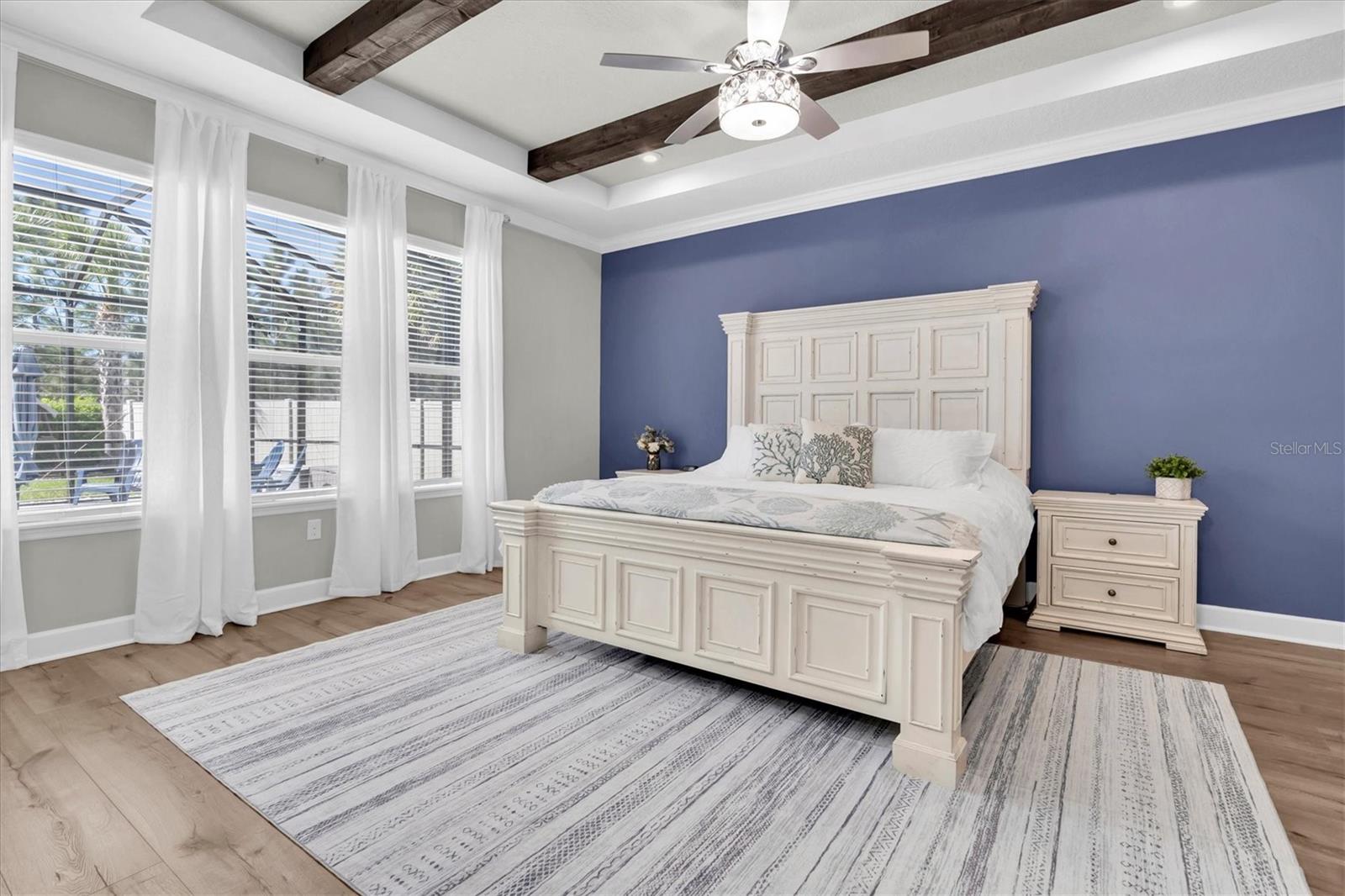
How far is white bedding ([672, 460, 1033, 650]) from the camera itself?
6.61ft

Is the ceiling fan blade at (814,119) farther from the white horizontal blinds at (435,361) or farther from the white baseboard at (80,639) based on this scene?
the white baseboard at (80,639)

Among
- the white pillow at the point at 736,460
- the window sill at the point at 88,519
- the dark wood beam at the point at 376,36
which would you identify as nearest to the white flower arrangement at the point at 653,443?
the white pillow at the point at 736,460

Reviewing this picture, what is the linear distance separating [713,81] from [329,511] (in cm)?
325

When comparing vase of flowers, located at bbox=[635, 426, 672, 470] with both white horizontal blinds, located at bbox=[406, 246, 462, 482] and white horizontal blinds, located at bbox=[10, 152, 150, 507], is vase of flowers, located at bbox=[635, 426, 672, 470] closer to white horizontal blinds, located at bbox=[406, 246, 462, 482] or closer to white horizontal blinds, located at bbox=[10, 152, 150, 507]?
white horizontal blinds, located at bbox=[406, 246, 462, 482]

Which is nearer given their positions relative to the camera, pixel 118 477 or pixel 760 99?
pixel 760 99

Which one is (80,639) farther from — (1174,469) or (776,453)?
(1174,469)

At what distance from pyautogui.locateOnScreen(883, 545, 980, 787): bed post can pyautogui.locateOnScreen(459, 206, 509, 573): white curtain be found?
3214mm

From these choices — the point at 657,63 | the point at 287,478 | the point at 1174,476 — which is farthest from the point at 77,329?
the point at 1174,476

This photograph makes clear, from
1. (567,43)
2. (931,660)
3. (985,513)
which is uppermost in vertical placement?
(567,43)

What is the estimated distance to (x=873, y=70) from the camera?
3080 mm

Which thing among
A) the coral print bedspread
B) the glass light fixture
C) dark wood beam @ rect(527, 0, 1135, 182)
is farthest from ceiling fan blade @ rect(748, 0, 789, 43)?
the coral print bedspread

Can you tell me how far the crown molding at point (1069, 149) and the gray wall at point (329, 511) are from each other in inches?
53.0

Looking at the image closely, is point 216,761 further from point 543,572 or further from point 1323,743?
point 1323,743

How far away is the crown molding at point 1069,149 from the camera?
312 cm
